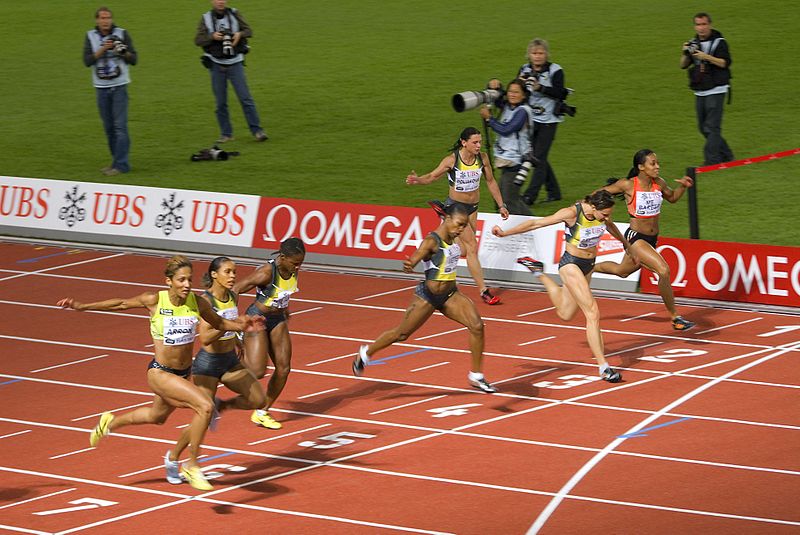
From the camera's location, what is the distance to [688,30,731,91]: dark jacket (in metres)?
21.8

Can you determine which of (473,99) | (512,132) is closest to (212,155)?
(473,99)

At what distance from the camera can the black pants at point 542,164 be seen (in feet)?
69.2

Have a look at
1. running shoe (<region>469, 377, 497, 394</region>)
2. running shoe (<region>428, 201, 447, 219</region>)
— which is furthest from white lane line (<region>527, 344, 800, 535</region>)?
running shoe (<region>428, 201, 447, 219</region>)

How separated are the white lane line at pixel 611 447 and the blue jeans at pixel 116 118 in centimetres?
1235

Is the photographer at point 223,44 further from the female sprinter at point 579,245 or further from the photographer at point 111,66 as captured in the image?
the female sprinter at point 579,245

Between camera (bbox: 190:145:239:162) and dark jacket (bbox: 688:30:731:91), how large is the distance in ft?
26.9

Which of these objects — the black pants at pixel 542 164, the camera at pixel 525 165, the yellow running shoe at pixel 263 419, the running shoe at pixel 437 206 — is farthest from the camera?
the black pants at pixel 542 164

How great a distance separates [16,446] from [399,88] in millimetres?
17661

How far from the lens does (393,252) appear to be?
20.5 meters

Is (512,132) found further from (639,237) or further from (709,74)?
(709,74)

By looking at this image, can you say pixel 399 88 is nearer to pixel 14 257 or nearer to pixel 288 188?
pixel 288 188

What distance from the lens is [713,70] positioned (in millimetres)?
21891

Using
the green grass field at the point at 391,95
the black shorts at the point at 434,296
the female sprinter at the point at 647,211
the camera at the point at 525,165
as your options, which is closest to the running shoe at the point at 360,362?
the black shorts at the point at 434,296

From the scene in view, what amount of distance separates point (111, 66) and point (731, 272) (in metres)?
10.8
